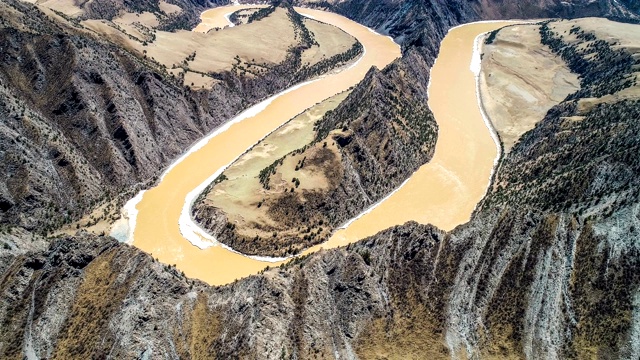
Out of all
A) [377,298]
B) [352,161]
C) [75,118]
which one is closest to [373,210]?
[352,161]

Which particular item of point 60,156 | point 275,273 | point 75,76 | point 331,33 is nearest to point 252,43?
point 331,33

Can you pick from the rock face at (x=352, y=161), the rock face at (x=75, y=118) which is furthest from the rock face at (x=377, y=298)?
the rock face at (x=352, y=161)

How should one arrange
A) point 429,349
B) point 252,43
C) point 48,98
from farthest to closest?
point 252,43
point 48,98
point 429,349

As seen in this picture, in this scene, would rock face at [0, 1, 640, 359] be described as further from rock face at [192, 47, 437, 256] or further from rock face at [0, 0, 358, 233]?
rock face at [192, 47, 437, 256]

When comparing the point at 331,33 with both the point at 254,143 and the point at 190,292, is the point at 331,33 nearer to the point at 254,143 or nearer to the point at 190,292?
the point at 254,143

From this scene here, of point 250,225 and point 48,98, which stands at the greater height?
point 48,98

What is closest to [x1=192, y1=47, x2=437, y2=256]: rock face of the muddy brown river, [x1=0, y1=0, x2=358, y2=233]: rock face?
the muddy brown river
